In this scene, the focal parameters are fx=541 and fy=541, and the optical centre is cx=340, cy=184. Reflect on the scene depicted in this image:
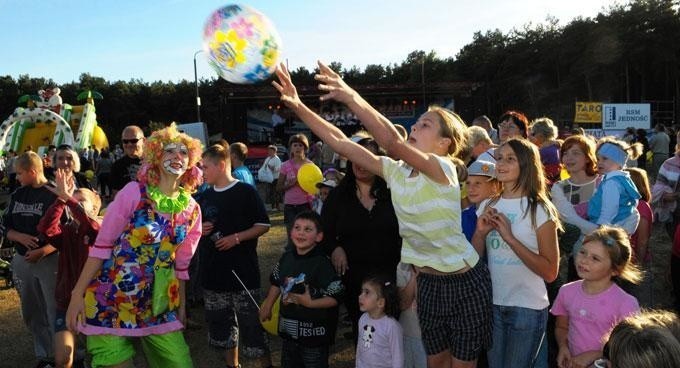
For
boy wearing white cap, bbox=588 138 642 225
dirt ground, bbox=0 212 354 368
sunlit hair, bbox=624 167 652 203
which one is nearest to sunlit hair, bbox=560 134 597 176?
boy wearing white cap, bbox=588 138 642 225

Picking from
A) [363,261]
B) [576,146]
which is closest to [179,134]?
[363,261]

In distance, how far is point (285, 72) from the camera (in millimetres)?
2537

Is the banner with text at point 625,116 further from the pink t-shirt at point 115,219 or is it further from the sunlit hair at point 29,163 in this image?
the pink t-shirt at point 115,219

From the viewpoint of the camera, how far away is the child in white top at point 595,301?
2812mm

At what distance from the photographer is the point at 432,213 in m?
2.45

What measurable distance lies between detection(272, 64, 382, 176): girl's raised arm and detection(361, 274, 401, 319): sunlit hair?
104 centimetres

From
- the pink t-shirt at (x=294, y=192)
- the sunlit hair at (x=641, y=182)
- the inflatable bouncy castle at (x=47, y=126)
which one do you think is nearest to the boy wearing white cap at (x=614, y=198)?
the sunlit hair at (x=641, y=182)

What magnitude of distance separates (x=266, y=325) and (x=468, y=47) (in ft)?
162

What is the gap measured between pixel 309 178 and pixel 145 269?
338 cm

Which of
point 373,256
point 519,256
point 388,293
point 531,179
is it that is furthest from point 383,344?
point 531,179

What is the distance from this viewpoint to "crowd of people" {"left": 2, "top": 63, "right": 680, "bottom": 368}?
2.51 m

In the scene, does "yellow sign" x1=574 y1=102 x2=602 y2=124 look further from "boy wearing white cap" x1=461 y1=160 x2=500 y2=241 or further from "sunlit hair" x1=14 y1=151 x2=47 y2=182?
"sunlit hair" x1=14 y1=151 x2=47 y2=182

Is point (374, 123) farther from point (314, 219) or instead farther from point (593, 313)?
point (593, 313)

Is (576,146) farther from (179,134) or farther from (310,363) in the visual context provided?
(179,134)
